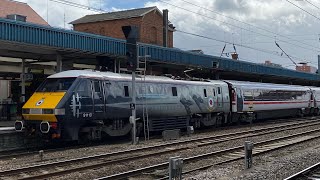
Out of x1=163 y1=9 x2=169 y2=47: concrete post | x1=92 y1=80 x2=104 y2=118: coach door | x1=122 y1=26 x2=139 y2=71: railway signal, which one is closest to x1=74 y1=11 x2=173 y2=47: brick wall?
x1=163 y1=9 x2=169 y2=47: concrete post

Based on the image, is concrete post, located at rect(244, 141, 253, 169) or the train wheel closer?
concrete post, located at rect(244, 141, 253, 169)

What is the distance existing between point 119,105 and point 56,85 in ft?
9.62

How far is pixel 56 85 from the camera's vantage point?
1694 cm

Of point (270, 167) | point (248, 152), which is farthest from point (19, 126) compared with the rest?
point (270, 167)

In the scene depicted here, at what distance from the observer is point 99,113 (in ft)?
57.1

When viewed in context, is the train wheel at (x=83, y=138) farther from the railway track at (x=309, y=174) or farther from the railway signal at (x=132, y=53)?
the railway track at (x=309, y=174)

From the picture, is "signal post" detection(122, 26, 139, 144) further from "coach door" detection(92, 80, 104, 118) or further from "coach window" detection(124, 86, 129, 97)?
"coach door" detection(92, 80, 104, 118)

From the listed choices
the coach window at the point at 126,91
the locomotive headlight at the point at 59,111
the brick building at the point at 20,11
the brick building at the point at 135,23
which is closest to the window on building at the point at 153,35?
the brick building at the point at 135,23

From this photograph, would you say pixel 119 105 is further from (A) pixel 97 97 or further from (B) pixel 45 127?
(B) pixel 45 127

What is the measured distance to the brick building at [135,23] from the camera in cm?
5631

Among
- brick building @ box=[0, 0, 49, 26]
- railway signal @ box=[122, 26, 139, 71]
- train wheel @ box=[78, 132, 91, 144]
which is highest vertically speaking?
brick building @ box=[0, 0, 49, 26]

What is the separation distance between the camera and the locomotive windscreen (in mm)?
16627

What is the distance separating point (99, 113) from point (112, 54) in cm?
639

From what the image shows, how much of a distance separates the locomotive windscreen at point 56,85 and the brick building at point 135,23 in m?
38.7
